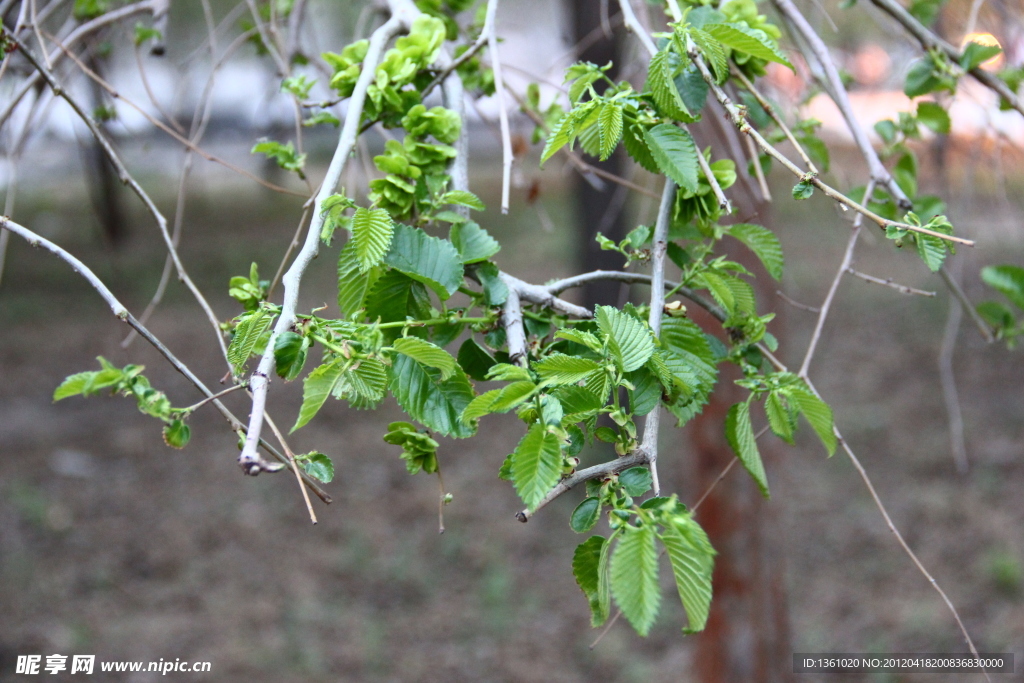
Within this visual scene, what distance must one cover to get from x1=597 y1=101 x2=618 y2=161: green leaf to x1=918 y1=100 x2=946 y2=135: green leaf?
2.82 feet

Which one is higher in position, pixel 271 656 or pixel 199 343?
pixel 271 656

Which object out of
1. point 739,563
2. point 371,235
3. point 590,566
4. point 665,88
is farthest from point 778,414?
point 739,563

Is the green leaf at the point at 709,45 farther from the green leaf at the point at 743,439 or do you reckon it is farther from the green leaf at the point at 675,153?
the green leaf at the point at 743,439

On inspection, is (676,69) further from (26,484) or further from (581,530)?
(26,484)

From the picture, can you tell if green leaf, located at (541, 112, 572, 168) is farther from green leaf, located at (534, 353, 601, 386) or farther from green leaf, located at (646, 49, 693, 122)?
green leaf, located at (534, 353, 601, 386)

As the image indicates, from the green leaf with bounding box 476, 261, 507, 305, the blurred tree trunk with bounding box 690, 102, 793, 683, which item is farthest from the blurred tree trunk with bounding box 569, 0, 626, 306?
the green leaf with bounding box 476, 261, 507, 305

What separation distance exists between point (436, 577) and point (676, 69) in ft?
10.8

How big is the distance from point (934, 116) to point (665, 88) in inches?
30.7

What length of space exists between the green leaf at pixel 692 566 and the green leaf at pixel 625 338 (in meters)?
0.17

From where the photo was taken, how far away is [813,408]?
98cm

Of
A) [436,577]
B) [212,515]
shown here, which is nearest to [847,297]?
[436,577]

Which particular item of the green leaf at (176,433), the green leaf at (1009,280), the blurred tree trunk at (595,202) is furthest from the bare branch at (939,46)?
the blurred tree trunk at (595,202)

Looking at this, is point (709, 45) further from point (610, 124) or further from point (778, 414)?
point (778, 414)

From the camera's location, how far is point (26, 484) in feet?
14.7
